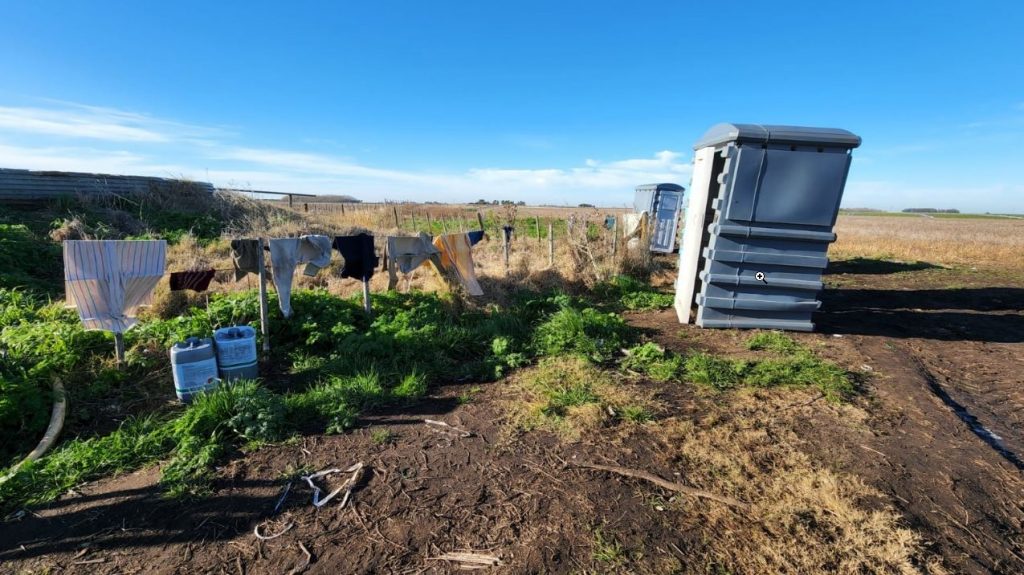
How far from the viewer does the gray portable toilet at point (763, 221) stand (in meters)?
5.73

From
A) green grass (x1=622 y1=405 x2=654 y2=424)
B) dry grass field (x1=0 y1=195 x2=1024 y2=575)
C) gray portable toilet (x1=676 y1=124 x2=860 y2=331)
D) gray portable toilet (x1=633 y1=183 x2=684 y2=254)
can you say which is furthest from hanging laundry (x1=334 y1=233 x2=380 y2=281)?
gray portable toilet (x1=633 y1=183 x2=684 y2=254)

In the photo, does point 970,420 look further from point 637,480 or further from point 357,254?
point 357,254

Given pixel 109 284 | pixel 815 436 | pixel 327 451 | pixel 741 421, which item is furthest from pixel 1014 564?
pixel 109 284

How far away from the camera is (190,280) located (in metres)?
5.04

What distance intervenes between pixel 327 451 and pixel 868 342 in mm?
6867

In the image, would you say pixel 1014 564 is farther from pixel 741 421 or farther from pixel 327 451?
pixel 327 451

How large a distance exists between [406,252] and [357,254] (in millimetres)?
914

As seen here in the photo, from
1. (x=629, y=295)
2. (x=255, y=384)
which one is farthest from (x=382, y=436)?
(x=629, y=295)

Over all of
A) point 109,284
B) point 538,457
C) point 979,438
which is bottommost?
point 538,457

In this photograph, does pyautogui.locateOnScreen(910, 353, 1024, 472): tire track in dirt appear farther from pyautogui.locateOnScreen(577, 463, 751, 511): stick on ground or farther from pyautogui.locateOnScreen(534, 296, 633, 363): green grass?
pyautogui.locateOnScreen(534, 296, 633, 363): green grass

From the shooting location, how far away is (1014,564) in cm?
234

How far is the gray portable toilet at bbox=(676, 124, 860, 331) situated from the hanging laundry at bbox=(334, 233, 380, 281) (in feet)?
16.0

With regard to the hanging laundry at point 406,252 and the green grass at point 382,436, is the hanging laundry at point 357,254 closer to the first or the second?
the hanging laundry at point 406,252

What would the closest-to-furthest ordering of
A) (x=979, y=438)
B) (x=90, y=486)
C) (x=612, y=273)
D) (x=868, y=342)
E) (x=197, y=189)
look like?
(x=90, y=486), (x=979, y=438), (x=868, y=342), (x=612, y=273), (x=197, y=189)
